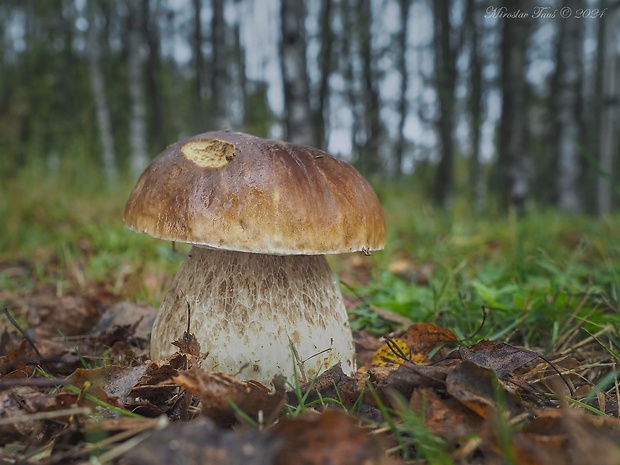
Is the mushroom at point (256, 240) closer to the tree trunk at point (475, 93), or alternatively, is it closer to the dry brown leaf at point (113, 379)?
the dry brown leaf at point (113, 379)

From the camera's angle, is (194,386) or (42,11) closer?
(194,386)

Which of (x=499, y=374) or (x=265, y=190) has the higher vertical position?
(x=265, y=190)

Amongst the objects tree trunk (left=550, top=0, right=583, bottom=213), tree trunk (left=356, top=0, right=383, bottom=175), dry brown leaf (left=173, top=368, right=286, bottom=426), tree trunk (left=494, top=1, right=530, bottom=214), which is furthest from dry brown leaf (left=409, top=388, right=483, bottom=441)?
tree trunk (left=356, top=0, right=383, bottom=175)

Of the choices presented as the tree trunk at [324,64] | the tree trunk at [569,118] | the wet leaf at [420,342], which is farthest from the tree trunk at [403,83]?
the wet leaf at [420,342]

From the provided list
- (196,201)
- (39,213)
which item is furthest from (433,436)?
(39,213)

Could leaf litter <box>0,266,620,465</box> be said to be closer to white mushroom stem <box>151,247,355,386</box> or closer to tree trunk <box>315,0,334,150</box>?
white mushroom stem <box>151,247,355,386</box>

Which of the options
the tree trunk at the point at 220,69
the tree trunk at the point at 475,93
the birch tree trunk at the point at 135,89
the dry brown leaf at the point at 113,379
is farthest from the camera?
the tree trunk at the point at 475,93

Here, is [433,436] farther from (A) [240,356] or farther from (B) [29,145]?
(B) [29,145]
